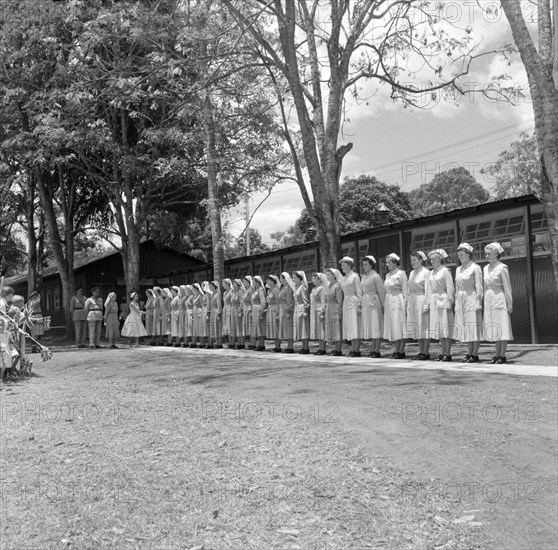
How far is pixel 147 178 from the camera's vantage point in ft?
81.0

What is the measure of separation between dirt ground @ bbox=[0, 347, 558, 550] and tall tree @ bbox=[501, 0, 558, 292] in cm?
268

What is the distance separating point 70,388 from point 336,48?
1026cm

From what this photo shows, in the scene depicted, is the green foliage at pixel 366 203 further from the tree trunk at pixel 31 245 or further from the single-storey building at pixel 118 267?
the tree trunk at pixel 31 245

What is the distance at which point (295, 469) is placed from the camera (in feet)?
17.8

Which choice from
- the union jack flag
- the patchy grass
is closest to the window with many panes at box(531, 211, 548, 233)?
the patchy grass

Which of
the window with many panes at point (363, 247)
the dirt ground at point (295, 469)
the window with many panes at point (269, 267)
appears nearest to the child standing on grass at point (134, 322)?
the window with many panes at point (269, 267)

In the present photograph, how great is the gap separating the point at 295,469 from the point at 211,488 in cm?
69

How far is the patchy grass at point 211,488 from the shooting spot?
4535mm

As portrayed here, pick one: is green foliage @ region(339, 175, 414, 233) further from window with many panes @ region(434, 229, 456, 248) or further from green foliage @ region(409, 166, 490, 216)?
window with many panes @ region(434, 229, 456, 248)

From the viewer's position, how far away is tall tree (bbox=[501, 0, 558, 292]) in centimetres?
961

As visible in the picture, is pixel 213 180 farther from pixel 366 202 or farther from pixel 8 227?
pixel 366 202

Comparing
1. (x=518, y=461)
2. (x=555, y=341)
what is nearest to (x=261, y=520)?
(x=518, y=461)

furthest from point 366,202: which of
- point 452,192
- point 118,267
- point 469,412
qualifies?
point 469,412

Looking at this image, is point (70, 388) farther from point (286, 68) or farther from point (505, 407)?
point (286, 68)
